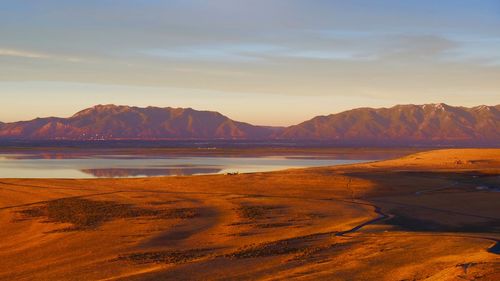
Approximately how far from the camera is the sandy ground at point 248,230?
49.2 feet

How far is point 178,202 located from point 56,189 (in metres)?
8.97

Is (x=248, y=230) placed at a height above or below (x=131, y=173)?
below

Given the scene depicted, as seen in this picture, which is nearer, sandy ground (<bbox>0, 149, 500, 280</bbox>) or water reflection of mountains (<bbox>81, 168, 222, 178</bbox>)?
sandy ground (<bbox>0, 149, 500, 280</bbox>)

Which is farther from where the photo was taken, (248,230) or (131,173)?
(131,173)

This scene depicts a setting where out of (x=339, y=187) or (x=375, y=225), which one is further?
(x=339, y=187)

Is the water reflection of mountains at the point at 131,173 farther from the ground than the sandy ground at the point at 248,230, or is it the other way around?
the water reflection of mountains at the point at 131,173

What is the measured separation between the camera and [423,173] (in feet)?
158

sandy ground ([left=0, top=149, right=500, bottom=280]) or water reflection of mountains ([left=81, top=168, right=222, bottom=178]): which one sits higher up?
water reflection of mountains ([left=81, top=168, right=222, bottom=178])

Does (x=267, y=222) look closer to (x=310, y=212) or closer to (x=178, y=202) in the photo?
(x=310, y=212)

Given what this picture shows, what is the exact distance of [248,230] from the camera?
21.2 meters

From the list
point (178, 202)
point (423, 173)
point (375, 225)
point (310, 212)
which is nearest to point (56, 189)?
point (178, 202)

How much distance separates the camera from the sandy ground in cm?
1501

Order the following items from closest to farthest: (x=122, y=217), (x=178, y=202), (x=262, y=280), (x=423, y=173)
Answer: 1. (x=262, y=280)
2. (x=122, y=217)
3. (x=178, y=202)
4. (x=423, y=173)

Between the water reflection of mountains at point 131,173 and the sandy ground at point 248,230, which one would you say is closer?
the sandy ground at point 248,230
